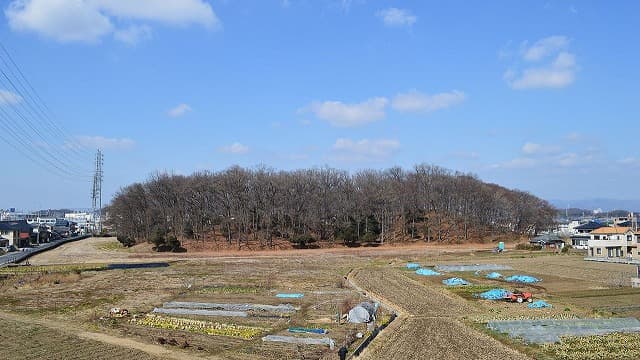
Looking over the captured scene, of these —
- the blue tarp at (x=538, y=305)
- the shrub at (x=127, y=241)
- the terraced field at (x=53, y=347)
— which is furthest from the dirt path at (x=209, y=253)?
the terraced field at (x=53, y=347)

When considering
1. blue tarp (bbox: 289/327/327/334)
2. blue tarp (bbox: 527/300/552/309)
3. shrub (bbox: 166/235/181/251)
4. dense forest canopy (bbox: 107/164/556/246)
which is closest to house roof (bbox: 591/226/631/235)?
dense forest canopy (bbox: 107/164/556/246)

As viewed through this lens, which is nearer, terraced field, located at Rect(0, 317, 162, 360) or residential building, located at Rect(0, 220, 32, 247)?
terraced field, located at Rect(0, 317, 162, 360)

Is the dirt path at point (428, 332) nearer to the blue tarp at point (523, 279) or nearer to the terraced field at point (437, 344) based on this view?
the terraced field at point (437, 344)

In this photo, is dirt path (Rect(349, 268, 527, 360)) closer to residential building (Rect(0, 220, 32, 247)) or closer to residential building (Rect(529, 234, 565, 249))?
residential building (Rect(529, 234, 565, 249))

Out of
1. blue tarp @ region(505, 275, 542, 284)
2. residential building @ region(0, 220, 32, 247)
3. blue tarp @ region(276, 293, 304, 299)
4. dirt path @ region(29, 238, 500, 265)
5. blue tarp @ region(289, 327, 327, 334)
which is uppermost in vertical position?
residential building @ region(0, 220, 32, 247)

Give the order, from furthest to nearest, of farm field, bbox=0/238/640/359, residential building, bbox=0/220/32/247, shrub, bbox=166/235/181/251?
residential building, bbox=0/220/32/247, shrub, bbox=166/235/181/251, farm field, bbox=0/238/640/359

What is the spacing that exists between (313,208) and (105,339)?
49.3 metres

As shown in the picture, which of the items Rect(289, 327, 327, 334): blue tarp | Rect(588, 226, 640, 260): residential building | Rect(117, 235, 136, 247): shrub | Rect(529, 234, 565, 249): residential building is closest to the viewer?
Rect(289, 327, 327, 334): blue tarp

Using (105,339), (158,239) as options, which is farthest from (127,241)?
(105,339)

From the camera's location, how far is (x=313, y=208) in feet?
222

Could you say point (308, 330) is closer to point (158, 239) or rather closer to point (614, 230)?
point (158, 239)

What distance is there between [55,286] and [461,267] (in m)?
30.5

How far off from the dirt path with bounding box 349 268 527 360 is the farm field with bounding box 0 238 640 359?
0.17 ft

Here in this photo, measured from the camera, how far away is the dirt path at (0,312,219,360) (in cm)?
1673
